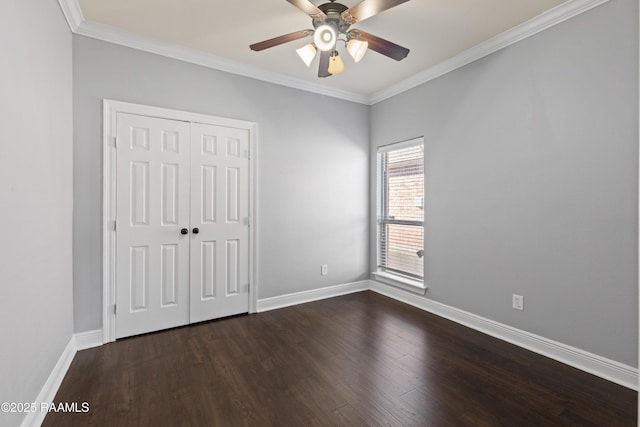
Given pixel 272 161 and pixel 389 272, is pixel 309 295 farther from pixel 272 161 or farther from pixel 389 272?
pixel 272 161

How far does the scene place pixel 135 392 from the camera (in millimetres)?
1887

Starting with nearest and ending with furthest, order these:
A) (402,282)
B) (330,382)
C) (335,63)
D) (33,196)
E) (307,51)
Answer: (33,196) < (330,382) < (307,51) < (335,63) < (402,282)

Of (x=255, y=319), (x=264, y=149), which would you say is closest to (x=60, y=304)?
(x=255, y=319)

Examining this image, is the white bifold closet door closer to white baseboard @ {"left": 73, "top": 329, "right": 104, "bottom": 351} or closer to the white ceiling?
white baseboard @ {"left": 73, "top": 329, "right": 104, "bottom": 351}

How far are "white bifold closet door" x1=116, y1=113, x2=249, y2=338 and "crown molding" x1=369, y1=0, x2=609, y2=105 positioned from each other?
81.3 inches

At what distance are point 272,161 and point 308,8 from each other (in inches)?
66.8

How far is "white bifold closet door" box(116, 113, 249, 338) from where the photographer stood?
263 centimetres

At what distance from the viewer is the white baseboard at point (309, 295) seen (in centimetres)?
334

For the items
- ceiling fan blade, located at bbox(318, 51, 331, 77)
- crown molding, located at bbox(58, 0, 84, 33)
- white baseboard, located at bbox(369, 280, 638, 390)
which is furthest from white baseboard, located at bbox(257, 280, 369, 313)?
crown molding, located at bbox(58, 0, 84, 33)

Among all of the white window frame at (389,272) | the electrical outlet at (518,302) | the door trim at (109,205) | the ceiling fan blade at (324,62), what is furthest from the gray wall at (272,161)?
the electrical outlet at (518,302)

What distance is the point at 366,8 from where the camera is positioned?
1854 mm

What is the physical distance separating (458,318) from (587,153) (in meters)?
1.81

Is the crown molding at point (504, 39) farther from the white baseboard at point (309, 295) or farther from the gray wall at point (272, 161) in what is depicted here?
the white baseboard at point (309, 295)

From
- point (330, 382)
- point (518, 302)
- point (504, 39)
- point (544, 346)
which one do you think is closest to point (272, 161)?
point (330, 382)
